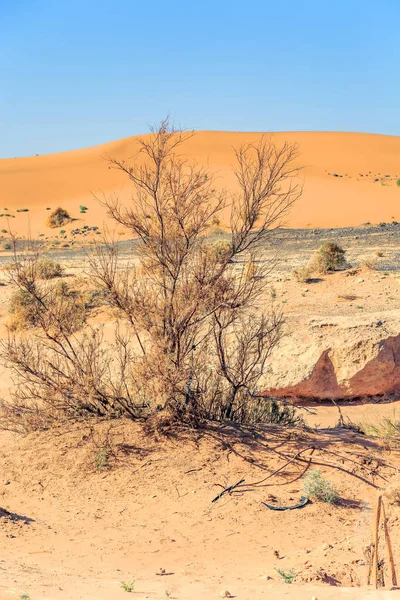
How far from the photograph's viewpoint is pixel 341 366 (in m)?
11.3

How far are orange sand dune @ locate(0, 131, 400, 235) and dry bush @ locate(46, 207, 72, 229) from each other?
49 cm

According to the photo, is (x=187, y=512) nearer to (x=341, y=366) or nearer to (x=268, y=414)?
Answer: (x=268, y=414)

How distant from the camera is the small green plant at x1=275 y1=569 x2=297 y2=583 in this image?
542cm

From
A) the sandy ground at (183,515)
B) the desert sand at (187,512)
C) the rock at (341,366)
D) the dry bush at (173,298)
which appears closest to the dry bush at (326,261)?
the desert sand at (187,512)

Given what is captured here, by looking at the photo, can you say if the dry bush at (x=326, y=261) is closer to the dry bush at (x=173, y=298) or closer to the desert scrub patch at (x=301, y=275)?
the desert scrub patch at (x=301, y=275)

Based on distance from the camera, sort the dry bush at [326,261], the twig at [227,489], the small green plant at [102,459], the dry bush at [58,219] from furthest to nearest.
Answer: the dry bush at [58,219] < the dry bush at [326,261] < the small green plant at [102,459] < the twig at [227,489]

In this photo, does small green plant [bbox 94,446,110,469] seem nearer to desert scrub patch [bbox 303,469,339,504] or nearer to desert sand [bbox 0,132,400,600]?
desert sand [bbox 0,132,400,600]

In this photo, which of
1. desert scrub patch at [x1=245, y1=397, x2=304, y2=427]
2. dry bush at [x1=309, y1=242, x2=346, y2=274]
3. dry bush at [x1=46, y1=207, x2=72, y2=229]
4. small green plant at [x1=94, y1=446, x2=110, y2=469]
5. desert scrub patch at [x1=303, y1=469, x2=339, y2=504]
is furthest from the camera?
dry bush at [x1=46, y1=207, x2=72, y2=229]

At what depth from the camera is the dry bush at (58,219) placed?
4004 centimetres

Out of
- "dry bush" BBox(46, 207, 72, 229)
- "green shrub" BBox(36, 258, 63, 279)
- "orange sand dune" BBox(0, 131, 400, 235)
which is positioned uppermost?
"orange sand dune" BBox(0, 131, 400, 235)

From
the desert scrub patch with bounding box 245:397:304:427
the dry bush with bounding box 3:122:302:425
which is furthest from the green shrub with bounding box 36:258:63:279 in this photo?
the desert scrub patch with bounding box 245:397:304:427

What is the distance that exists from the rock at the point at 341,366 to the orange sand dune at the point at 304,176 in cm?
1981

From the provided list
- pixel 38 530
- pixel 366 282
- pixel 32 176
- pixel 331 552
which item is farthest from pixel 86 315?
pixel 32 176

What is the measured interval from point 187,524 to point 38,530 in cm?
133
